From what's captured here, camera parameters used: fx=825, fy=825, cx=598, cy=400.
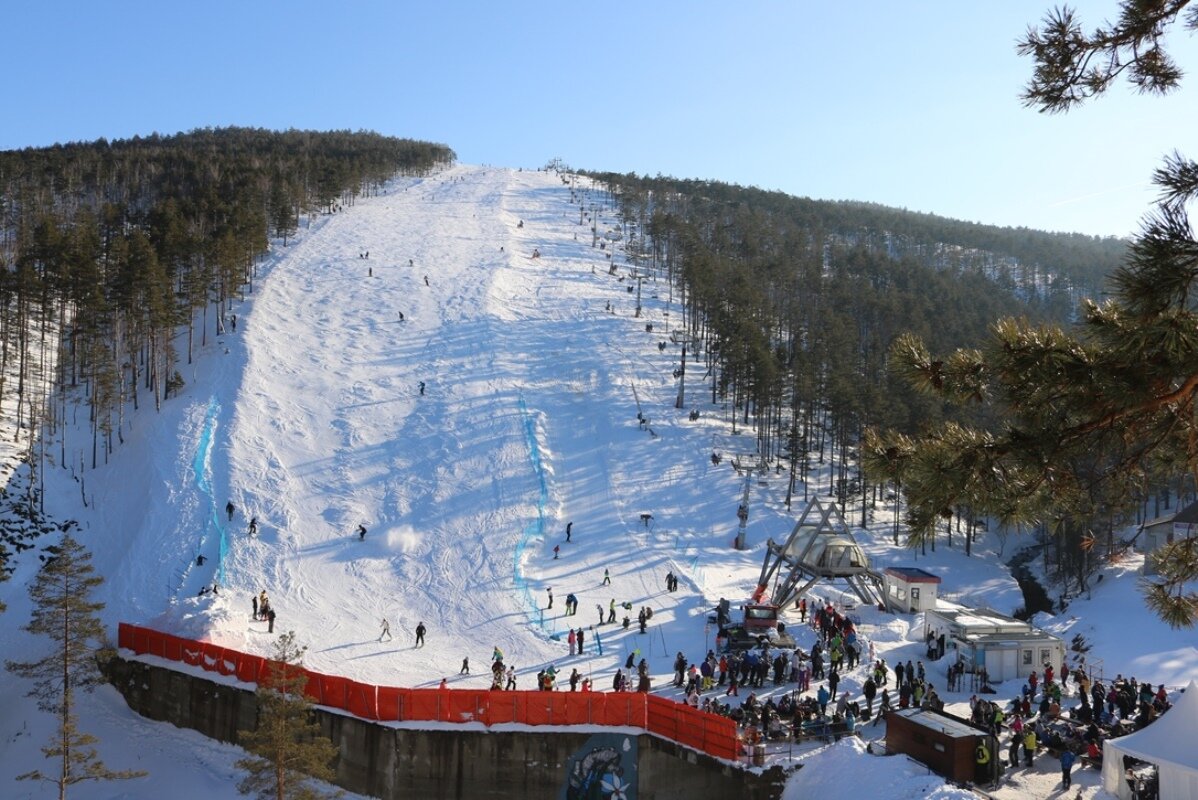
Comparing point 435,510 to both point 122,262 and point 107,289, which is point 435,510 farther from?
point 107,289

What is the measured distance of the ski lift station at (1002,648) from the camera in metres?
24.8

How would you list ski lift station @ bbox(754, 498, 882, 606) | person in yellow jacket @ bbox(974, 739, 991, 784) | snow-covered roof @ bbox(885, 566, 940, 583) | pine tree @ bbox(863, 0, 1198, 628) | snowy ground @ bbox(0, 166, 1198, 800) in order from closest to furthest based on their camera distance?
pine tree @ bbox(863, 0, 1198, 628)
person in yellow jacket @ bbox(974, 739, 991, 784)
snowy ground @ bbox(0, 166, 1198, 800)
ski lift station @ bbox(754, 498, 882, 606)
snow-covered roof @ bbox(885, 566, 940, 583)

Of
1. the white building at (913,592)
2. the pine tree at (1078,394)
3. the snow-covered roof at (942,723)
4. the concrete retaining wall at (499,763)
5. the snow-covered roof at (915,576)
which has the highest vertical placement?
the pine tree at (1078,394)

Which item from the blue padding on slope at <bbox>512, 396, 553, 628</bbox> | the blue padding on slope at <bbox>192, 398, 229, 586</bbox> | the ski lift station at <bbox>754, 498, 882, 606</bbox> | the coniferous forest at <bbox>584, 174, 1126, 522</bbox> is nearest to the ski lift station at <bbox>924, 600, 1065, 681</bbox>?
the ski lift station at <bbox>754, 498, 882, 606</bbox>

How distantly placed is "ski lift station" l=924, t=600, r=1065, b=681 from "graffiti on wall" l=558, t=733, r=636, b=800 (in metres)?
11.2

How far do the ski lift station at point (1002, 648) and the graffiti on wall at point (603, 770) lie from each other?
1117cm

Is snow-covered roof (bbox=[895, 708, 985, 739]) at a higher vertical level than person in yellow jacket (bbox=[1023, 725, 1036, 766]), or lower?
higher

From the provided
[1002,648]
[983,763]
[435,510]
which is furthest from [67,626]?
[1002,648]

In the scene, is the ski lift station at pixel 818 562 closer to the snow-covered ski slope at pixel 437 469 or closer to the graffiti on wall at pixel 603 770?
the snow-covered ski slope at pixel 437 469

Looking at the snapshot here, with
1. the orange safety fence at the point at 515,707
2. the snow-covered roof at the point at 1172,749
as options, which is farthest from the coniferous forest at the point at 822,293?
the orange safety fence at the point at 515,707

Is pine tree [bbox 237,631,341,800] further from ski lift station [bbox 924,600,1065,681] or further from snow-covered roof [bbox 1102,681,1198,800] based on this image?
ski lift station [bbox 924,600,1065,681]

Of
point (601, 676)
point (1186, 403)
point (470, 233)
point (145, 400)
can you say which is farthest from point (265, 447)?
point (470, 233)

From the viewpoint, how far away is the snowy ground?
2583cm

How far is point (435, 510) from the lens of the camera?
38.8m
